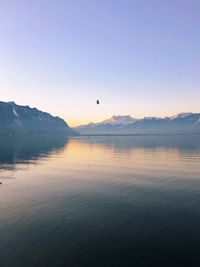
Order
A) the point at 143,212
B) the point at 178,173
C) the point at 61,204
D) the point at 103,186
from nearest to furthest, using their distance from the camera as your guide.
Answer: the point at 143,212 → the point at 61,204 → the point at 103,186 → the point at 178,173

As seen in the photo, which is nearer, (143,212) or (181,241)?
(181,241)

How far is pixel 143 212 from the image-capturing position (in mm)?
62688

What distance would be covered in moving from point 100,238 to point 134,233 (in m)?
7.23

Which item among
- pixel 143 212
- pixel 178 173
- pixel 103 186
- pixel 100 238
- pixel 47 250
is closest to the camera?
pixel 47 250

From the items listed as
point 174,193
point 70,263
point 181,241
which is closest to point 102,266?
point 70,263

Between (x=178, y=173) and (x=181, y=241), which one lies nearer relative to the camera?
(x=181, y=241)

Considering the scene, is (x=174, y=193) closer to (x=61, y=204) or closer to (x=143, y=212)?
(x=143, y=212)

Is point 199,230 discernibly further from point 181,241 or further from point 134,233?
point 134,233

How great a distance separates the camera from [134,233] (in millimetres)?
50688

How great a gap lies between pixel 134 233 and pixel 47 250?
17585 mm

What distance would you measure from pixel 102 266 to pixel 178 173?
84693mm

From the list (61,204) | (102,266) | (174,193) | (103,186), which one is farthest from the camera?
(103,186)

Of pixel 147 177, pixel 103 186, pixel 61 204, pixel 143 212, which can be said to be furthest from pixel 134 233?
pixel 147 177

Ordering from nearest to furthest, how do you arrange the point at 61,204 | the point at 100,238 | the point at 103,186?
the point at 100,238 → the point at 61,204 → the point at 103,186
